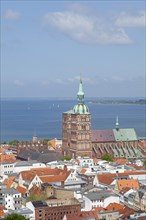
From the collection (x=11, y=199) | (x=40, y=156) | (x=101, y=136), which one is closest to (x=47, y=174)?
(x=11, y=199)

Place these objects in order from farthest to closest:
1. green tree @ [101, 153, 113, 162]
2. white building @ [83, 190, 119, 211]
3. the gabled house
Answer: green tree @ [101, 153, 113, 162] < the gabled house < white building @ [83, 190, 119, 211]

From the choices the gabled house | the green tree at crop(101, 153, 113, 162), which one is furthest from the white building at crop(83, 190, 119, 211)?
the green tree at crop(101, 153, 113, 162)

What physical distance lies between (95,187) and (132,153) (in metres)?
37.9

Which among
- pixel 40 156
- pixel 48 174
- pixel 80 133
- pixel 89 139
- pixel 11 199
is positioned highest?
pixel 80 133


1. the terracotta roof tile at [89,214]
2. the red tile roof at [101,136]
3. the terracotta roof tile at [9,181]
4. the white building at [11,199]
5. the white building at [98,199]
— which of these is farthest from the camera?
the red tile roof at [101,136]

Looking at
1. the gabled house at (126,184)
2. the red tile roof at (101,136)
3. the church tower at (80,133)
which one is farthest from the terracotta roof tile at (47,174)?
the red tile roof at (101,136)

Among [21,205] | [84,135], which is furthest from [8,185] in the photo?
[84,135]

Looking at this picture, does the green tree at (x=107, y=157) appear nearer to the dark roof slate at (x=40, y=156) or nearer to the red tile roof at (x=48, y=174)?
the dark roof slate at (x=40, y=156)

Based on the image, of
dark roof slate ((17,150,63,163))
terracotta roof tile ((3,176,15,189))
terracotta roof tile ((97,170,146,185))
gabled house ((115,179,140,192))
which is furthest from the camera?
dark roof slate ((17,150,63,163))

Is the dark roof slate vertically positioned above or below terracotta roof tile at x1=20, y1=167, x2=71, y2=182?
above

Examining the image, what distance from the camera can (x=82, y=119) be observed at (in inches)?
3750

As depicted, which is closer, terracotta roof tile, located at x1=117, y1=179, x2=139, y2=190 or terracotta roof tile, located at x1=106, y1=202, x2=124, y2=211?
terracotta roof tile, located at x1=106, y1=202, x2=124, y2=211

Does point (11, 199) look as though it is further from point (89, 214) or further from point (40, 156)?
point (40, 156)

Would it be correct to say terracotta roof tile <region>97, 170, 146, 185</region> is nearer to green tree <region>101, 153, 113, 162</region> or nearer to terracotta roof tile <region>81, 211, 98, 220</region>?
terracotta roof tile <region>81, 211, 98, 220</region>
